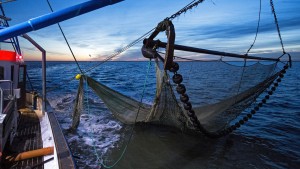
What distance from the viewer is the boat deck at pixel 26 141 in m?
3.88

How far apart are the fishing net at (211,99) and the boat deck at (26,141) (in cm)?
137

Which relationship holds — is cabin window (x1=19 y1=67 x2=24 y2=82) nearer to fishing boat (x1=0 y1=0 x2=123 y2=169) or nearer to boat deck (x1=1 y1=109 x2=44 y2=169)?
fishing boat (x1=0 y1=0 x2=123 y2=169)

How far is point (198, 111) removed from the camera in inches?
308

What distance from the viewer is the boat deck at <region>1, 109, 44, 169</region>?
3.88m

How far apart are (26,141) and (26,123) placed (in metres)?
1.44

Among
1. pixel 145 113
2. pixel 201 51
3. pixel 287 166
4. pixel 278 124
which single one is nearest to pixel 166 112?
pixel 145 113

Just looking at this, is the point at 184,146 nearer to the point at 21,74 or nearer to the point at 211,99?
the point at 211,99

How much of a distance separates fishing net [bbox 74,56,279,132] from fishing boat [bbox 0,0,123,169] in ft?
4.73

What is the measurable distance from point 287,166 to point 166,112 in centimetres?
446

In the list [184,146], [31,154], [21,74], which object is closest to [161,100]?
[184,146]

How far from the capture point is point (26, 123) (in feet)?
20.1

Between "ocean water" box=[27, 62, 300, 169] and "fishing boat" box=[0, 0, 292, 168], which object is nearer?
"fishing boat" box=[0, 0, 292, 168]

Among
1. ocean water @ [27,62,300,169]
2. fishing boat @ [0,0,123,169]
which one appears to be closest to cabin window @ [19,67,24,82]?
fishing boat @ [0,0,123,169]

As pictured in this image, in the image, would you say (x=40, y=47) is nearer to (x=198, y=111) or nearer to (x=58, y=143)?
(x=58, y=143)
